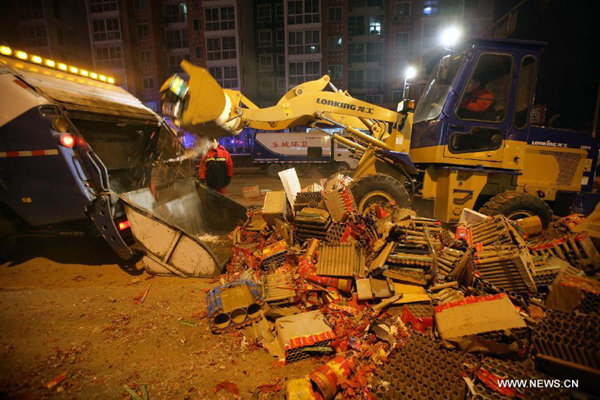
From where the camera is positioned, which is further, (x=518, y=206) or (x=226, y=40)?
(x=226, y=40)

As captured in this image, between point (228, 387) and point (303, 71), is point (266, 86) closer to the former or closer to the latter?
point (303, 71)

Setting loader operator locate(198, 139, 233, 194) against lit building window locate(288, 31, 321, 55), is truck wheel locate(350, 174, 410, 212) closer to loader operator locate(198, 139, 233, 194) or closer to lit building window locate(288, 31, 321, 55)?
loader operator locate(198, 139, 233, 194)

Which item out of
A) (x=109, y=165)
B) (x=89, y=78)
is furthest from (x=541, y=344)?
(x=89, y=78)

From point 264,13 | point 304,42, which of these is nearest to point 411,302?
point 304,42

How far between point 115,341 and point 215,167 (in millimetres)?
4648

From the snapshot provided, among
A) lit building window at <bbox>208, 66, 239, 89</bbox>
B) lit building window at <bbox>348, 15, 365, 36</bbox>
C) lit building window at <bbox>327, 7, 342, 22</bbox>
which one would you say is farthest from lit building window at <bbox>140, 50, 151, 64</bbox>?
lit building window at <bbox>348, 15, 365, 36</bbox>

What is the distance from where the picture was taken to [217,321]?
287cm

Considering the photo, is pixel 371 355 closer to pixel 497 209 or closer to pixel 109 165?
pixel 497 209

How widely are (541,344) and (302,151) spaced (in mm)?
15991

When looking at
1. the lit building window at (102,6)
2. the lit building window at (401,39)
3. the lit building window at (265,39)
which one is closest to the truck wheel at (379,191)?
the lit building window at (401,39)

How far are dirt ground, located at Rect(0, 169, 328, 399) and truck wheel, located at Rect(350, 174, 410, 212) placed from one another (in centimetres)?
289

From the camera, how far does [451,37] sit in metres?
4.74

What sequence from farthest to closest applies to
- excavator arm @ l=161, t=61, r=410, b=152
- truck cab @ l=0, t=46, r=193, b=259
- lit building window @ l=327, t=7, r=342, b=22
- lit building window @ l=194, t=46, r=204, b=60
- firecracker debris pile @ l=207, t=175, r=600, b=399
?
lit building window @ l=194, t=46, r=204, b=60 < lit building window @ l=327, t=7, r=342, b=22 < excavator arm @ l=161, t=61, r=410, b=152 < truck cab @ l=0, t=46, r=193, b=259 < firecracker debris pile @ l=207, t=175, r=600, b=399

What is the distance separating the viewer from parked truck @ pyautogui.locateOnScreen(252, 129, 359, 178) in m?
17.2
